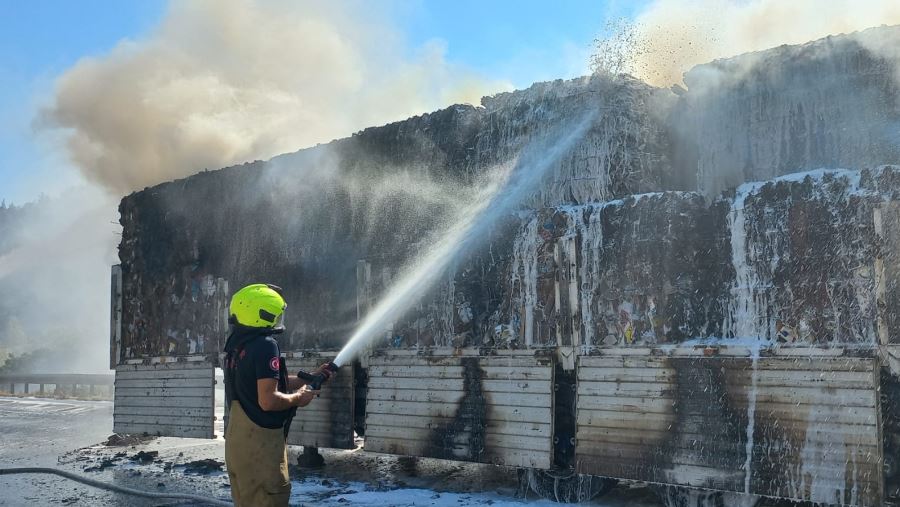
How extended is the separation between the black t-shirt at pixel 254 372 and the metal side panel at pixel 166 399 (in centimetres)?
733

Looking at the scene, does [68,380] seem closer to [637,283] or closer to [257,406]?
[637,283]

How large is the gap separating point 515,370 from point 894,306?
332 cm

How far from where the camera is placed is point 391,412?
884 cm

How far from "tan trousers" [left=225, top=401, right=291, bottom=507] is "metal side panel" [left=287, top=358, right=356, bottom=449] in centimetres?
505

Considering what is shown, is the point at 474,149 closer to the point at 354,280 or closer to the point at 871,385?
the point at 354,280

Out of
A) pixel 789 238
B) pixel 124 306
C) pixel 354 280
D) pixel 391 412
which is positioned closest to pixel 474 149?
pixel 354 280

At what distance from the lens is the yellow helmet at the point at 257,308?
4555mm

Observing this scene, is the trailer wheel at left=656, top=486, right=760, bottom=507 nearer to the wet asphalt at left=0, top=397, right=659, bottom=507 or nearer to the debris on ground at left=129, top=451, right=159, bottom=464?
the wet asphalt at left=0, top=397, right=659, bottom=507

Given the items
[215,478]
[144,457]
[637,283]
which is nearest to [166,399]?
[144,457]

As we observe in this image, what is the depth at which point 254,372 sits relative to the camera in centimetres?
449

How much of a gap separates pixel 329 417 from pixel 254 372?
5469mm

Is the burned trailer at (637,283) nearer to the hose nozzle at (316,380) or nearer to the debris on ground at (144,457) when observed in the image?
the debris on ground at (144,457)

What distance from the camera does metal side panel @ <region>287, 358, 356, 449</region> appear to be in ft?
31.5

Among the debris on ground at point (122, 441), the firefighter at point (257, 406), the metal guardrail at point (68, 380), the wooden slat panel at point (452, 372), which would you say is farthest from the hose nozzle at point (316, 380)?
the metal guardrail at point (68, 380)
